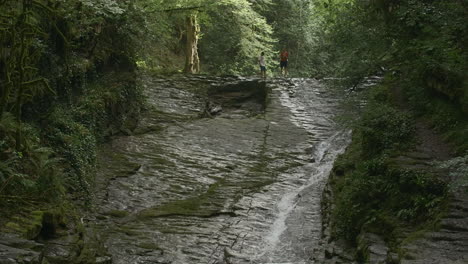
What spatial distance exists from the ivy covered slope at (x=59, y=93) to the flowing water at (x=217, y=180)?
116 centimetres

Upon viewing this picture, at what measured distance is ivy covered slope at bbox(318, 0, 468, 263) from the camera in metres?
8.53

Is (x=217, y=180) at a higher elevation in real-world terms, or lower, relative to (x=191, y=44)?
lower

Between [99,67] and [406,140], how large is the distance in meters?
11.4

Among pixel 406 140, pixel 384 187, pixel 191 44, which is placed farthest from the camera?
pixel 191 44

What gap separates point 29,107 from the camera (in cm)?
1272

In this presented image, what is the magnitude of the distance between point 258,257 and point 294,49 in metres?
28.6

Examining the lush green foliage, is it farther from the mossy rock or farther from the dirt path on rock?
the mossy rock

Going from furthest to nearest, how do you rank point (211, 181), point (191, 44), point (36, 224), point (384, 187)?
point (191, 44) < point (211, 181) < point (384, 187) < point (36, 224)

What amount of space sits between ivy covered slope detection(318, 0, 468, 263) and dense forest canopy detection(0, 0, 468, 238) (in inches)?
2.1

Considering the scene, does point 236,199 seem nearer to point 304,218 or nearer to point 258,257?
point 304,218

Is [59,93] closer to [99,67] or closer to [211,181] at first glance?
[99,67]

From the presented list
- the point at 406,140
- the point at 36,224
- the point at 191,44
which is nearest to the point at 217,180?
the point at 406,140

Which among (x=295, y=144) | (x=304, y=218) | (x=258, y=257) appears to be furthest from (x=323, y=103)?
(x=258, y=257)

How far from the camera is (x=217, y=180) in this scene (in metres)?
15.8
